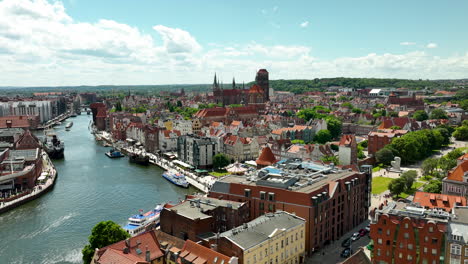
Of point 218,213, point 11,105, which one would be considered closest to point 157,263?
point 218,213

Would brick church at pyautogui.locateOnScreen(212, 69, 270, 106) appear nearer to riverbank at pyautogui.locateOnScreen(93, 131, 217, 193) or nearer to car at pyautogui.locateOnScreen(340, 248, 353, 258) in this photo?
riverbank at pyautogui.locateOnScreen(93, 131, 217, 193)

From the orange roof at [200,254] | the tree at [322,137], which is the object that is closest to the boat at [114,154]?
the tree at [322,137]

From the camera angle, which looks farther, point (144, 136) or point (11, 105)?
point (11, 105)

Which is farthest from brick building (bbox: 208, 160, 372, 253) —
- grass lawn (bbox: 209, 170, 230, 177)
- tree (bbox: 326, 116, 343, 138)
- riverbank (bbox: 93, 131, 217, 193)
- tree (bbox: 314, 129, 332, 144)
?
tree (bbox: 326, 116, 343, 138)

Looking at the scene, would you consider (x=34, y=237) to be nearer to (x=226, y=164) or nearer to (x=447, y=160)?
(x=226, y=164)

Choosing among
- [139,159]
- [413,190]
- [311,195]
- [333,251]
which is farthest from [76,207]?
[413,190]
